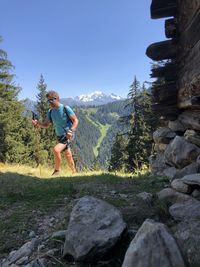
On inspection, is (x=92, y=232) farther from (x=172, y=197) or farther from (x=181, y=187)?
(x=181, y=187)

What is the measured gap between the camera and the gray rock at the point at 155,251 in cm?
289

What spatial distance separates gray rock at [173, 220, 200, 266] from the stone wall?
9.29ft

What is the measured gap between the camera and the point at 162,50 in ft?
28.8

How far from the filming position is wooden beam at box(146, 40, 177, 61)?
28.7 ft

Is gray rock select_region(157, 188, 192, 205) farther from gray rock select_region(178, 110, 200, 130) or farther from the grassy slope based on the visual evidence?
gray rock select_region(178, 110, 200, 130)

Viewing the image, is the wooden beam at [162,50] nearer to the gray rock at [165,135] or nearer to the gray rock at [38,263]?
the gray rock at [165,135]

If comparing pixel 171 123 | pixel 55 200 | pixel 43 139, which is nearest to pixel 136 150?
pixel 43 139

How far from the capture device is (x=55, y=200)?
6.16 m

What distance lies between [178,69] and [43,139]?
141 ft

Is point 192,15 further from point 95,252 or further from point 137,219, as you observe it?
point 95,252

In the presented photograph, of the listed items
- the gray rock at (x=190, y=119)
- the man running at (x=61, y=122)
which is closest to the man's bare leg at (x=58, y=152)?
the man running at (x=61, y=122)

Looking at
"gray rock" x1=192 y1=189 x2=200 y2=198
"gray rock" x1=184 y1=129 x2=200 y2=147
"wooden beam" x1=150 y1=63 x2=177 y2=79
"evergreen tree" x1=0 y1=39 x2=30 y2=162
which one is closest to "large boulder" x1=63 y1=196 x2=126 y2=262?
"gray rock" x1=192 y1=189 x2=200 y2=198

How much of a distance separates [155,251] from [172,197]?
2.42m

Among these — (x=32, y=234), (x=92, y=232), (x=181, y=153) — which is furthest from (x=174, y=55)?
(x=92, y=232)
